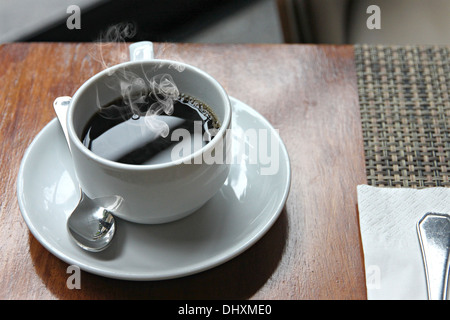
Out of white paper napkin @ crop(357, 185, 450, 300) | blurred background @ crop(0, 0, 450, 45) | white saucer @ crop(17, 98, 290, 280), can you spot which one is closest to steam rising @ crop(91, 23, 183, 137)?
white saucer @ crop(17, 98, 290, 280)

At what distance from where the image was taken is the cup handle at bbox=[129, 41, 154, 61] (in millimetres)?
730

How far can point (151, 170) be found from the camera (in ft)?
1.81

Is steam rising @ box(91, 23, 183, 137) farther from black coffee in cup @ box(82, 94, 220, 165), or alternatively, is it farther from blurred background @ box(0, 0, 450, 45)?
blurred background @ box(0, 0, 450, 45)

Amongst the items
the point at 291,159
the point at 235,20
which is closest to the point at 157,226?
the point at 291,159

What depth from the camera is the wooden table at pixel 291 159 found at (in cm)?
62

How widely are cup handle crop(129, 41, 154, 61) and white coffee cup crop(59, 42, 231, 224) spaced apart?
0.11ft

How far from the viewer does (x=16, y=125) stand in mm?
791

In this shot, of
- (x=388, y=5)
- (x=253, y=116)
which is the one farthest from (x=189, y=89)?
(x=388, y=5)

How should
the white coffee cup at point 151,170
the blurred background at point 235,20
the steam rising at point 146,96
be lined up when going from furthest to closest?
the blurred background at point 235,20
the steam rising at point 146,96
the white coffee cup at point 151,170

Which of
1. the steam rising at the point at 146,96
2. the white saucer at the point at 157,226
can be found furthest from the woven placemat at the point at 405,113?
the steam rising at the point at 146,96

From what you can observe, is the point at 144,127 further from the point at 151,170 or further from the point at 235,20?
the point at 235,20

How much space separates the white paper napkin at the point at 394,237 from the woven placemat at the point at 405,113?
0.04 meters

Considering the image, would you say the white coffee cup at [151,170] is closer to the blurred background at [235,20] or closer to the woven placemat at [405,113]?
the woven placemat at [405,113]
